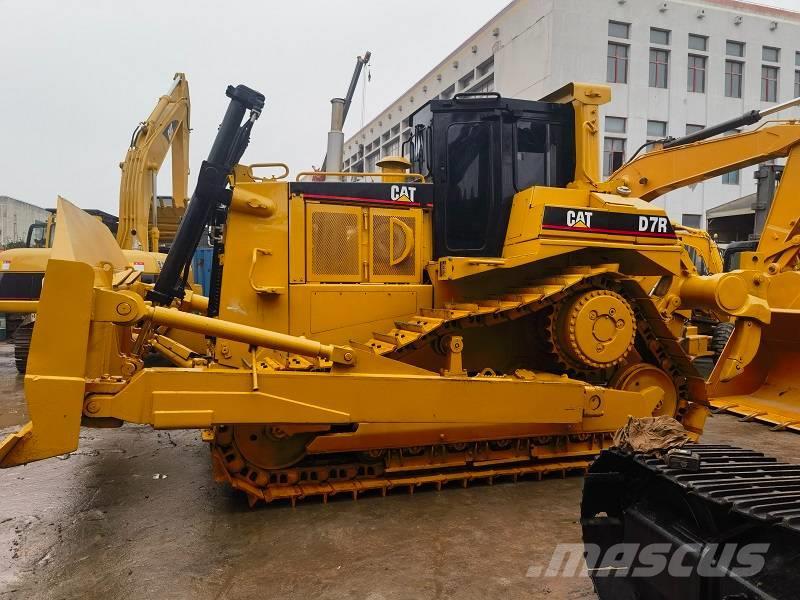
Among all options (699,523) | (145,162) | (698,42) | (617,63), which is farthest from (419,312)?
(698,42)

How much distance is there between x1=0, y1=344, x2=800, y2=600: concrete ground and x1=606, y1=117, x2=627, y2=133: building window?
23264 mm

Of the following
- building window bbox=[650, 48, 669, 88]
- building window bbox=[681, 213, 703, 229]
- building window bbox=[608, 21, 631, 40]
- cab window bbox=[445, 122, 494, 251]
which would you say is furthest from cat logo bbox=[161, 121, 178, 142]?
building window bbox=[681, 213, 703, 229]

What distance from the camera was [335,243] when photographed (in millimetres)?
4695

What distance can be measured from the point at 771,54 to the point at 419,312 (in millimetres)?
30191

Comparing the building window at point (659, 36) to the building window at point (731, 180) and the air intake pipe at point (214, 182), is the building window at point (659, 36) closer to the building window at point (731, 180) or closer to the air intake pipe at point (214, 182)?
the building window at point (731, 180)

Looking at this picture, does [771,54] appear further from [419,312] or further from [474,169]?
[419,312]

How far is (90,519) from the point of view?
3.87 meters

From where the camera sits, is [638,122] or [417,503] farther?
[638,122]

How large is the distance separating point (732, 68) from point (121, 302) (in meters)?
30.4

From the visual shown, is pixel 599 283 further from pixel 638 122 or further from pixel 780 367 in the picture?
pixel 638 122

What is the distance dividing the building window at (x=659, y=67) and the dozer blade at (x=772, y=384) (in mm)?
21851

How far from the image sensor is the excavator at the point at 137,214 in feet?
30.2

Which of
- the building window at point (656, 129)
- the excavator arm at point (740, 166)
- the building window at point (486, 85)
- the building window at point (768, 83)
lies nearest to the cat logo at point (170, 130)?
the excavator arm at point (740, 166)

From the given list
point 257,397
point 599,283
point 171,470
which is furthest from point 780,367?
point 171,470
